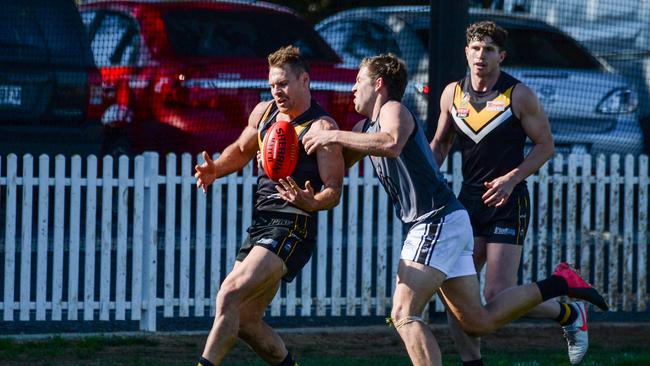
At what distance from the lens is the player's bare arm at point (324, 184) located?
20.0 feet

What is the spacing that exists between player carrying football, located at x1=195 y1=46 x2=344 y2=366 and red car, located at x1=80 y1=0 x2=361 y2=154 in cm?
399

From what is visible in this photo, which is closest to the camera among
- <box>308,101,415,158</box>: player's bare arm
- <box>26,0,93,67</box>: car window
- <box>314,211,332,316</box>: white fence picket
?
<box>308,101,415,158</box>: player's bare arm

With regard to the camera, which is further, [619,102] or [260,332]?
[619,102]

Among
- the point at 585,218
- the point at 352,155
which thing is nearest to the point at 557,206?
the point at 585,218

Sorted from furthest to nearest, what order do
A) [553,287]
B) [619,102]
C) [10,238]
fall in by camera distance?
[619,102], [10,238], [553,287]

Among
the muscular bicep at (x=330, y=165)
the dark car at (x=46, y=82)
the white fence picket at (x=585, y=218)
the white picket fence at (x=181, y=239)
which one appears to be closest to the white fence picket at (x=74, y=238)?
the white picket fence at (x=181, y=239)

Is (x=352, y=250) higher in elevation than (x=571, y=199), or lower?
lower

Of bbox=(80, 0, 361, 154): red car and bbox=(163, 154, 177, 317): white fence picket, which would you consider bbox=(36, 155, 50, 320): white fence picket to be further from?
bbox=(80, 0, 361, 154): red car

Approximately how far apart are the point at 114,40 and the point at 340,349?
3.91m

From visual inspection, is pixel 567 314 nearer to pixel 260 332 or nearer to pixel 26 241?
pixel 260 332

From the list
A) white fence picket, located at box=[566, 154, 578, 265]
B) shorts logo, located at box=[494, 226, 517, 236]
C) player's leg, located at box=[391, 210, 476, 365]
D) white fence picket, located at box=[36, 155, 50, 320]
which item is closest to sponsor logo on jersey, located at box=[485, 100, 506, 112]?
shorts logo, located at box=[494, 226, 517, 236]

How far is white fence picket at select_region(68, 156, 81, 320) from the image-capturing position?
29.0ft

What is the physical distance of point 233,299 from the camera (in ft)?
20.1

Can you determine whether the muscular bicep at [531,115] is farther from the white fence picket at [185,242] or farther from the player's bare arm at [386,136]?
the white fence picket at [185,242]
